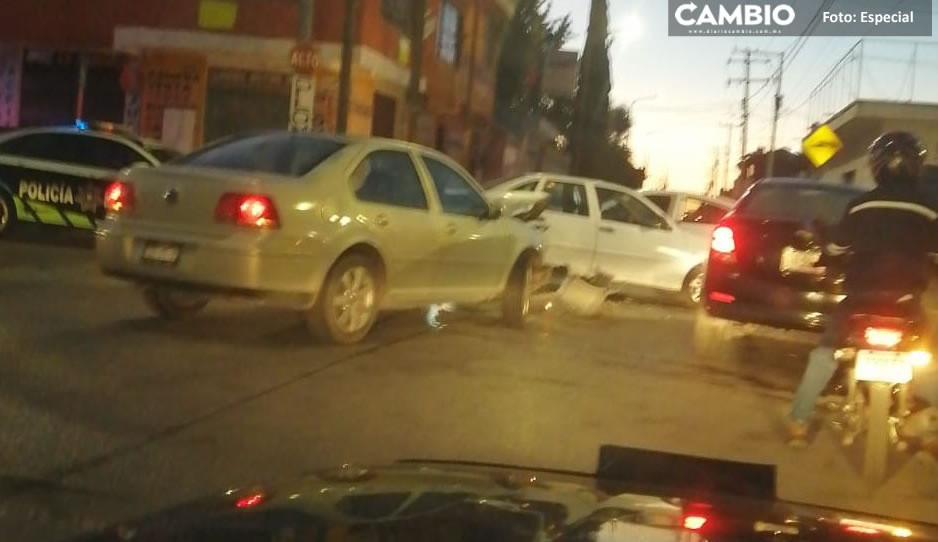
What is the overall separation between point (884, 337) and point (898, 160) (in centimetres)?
93

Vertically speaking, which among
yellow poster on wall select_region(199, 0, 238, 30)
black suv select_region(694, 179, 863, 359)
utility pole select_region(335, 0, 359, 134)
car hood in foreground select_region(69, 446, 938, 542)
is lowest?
car hood in foreground select_region(69, 446, 938, 542)

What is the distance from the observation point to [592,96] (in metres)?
47.1

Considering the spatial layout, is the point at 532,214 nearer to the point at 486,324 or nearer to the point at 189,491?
the point at 486,324

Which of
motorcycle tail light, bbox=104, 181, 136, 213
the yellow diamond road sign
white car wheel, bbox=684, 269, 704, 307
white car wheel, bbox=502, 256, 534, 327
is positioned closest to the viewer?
motorcycle tail light, bbox=104, 181, 136, 213

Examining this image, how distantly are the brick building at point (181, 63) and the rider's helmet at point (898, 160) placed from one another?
17.1 meters

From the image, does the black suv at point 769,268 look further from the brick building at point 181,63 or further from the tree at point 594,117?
the tree at point 594,117

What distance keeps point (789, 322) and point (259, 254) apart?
3898 mm

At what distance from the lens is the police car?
53.4 feet

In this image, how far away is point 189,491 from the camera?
6.05 metres

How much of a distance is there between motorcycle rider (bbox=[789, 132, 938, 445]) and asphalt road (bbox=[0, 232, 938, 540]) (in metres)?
1.06

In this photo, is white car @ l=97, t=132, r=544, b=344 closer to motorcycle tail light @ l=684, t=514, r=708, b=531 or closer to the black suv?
the black suv

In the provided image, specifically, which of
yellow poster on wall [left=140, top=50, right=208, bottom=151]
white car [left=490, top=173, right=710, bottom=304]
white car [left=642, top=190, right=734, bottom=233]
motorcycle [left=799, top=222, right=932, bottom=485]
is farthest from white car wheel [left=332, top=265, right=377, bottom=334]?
yellow poster on wall [left=140, top=50, right=208, bottom=151]

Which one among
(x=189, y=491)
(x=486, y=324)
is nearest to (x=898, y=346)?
(x=189, y=491)

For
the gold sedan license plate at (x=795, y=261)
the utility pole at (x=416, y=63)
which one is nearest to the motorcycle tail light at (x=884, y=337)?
the gold sedan license plate at (x=795, y=261)
